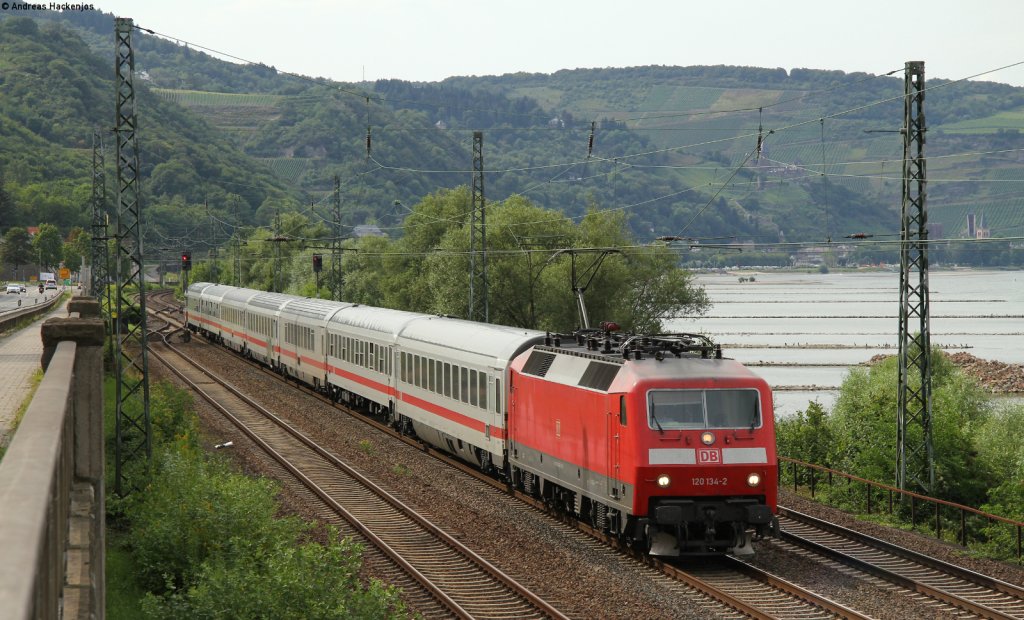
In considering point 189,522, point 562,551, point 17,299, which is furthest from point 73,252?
point 562,551

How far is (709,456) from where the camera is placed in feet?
58.7

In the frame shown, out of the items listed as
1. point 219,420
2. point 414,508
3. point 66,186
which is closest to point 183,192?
point 66,186

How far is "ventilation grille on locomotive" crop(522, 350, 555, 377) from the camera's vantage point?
871 inches

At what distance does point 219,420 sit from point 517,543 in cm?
2013

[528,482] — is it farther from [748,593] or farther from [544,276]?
[544,276]

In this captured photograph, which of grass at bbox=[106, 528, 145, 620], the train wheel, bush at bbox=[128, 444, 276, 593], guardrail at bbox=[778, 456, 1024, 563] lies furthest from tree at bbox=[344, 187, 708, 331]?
grass at bbox=[106, 528, 145, 620]

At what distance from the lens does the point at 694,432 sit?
17984 millimetres

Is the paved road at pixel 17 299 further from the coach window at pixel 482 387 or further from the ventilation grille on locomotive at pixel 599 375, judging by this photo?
the ventilation grille on locomotive at pixel 599 375

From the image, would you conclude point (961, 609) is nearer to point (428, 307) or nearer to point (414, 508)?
point (414, 508)

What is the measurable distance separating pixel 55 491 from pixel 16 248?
14512 cm

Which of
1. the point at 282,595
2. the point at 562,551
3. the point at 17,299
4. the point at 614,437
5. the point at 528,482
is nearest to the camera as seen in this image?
the point at 282,595

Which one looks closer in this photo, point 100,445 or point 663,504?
point 100,445

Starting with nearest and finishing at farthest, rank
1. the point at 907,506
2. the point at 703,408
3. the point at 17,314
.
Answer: the point at 703,408
the point at 907,506
the point at 17,314

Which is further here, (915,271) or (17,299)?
(17,299)
